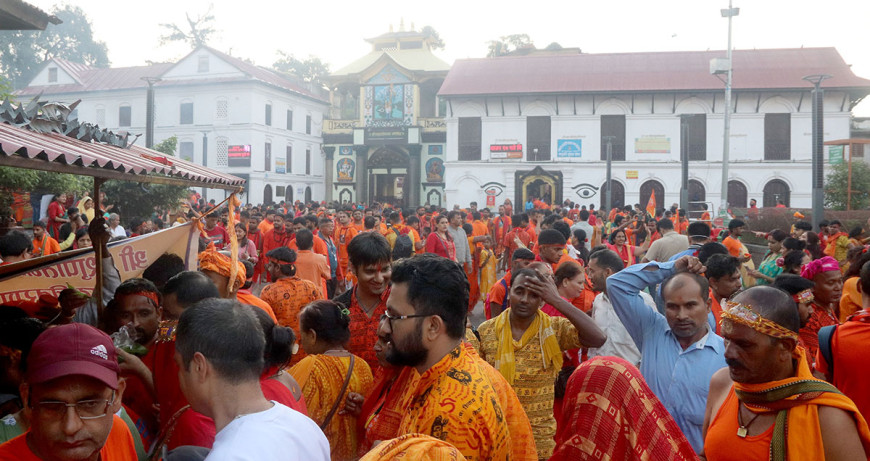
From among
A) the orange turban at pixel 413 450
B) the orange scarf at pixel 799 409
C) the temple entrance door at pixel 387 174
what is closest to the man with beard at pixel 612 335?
the orange scarf at pixel 799 409

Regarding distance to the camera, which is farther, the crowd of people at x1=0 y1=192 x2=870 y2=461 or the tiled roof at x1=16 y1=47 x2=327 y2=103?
the tiled roof at x1=16 y1=47 x2=327 y2=103

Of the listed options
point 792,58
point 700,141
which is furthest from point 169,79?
point 792,58

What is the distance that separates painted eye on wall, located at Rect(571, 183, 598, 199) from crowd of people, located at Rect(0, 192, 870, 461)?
2802cm

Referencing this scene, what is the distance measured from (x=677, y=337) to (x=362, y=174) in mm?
37850

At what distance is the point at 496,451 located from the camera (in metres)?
2.11

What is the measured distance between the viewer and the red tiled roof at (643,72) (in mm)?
31000

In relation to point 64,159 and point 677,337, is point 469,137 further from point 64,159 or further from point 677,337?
point 64,159

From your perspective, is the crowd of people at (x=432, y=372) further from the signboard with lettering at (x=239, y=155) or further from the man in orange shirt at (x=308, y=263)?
the signboard with lettering at (x=239, y=155)

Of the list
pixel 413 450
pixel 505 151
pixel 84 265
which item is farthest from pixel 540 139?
pixel 413 450

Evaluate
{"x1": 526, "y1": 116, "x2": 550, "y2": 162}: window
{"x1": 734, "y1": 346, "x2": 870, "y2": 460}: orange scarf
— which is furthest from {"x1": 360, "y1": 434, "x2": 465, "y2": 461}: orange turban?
{"x1": 526, "y1": 116, "x2": 550, "y2": 162}: window

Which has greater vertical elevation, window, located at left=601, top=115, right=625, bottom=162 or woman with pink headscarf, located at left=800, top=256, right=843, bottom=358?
window, located at left=601, top=115, right=625, bottom=162

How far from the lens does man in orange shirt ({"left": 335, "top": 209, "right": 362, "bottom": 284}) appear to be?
35.2ft

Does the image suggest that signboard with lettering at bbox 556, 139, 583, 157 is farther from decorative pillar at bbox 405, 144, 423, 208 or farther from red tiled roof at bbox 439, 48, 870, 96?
decorative pillar at bbox 405, 144, 423, 208

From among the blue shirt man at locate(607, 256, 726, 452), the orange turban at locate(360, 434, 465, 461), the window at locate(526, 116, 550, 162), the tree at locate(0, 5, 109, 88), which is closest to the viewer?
the orange turban at locate(360, 434, 465, 461)
